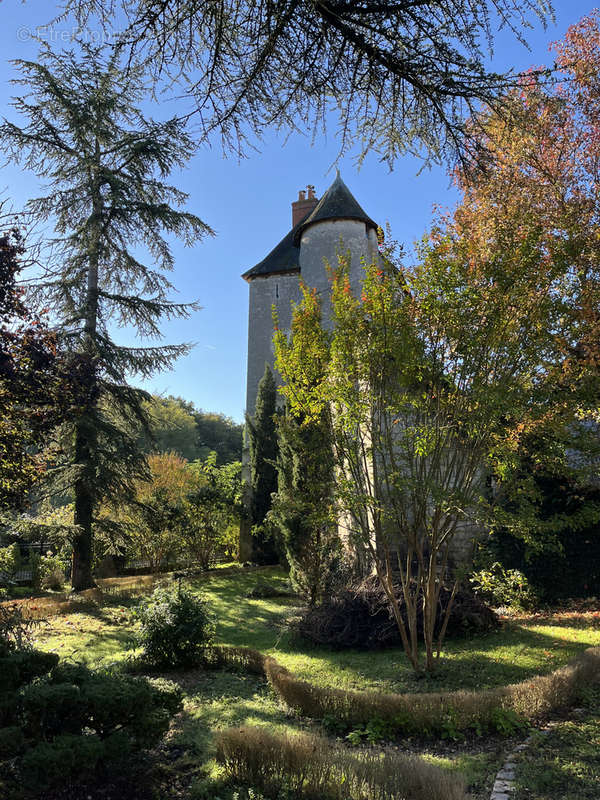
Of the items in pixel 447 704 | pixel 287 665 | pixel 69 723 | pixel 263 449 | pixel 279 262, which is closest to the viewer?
pixel 69 723

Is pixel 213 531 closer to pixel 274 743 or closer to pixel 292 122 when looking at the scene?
pixel 274 743

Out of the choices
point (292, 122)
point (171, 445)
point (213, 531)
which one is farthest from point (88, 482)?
point (171, 445)

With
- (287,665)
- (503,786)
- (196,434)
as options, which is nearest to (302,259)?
(287,665)

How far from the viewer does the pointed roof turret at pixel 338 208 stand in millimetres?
19188

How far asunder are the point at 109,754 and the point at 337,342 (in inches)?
191

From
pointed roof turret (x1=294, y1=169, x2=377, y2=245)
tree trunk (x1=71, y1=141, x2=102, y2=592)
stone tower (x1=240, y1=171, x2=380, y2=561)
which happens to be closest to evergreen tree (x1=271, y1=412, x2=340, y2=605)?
tree trunk (x1=71, y1=141, x2=102, y2=592)

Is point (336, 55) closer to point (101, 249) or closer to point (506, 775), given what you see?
point (506, 775)

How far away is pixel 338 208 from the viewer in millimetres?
19344

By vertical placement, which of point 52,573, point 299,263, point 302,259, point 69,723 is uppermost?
point 299,263

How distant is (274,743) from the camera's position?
3.74 m

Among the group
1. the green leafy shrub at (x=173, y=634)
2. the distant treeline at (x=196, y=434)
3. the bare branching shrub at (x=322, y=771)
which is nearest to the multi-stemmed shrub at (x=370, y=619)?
the green leafy shrub at (x=173, y=634)

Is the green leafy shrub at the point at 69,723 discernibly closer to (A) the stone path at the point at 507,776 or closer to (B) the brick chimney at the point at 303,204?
(A) the stone path at the point at 507,776

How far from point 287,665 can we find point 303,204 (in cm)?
2087

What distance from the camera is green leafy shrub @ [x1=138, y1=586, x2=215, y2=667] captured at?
279 inches
